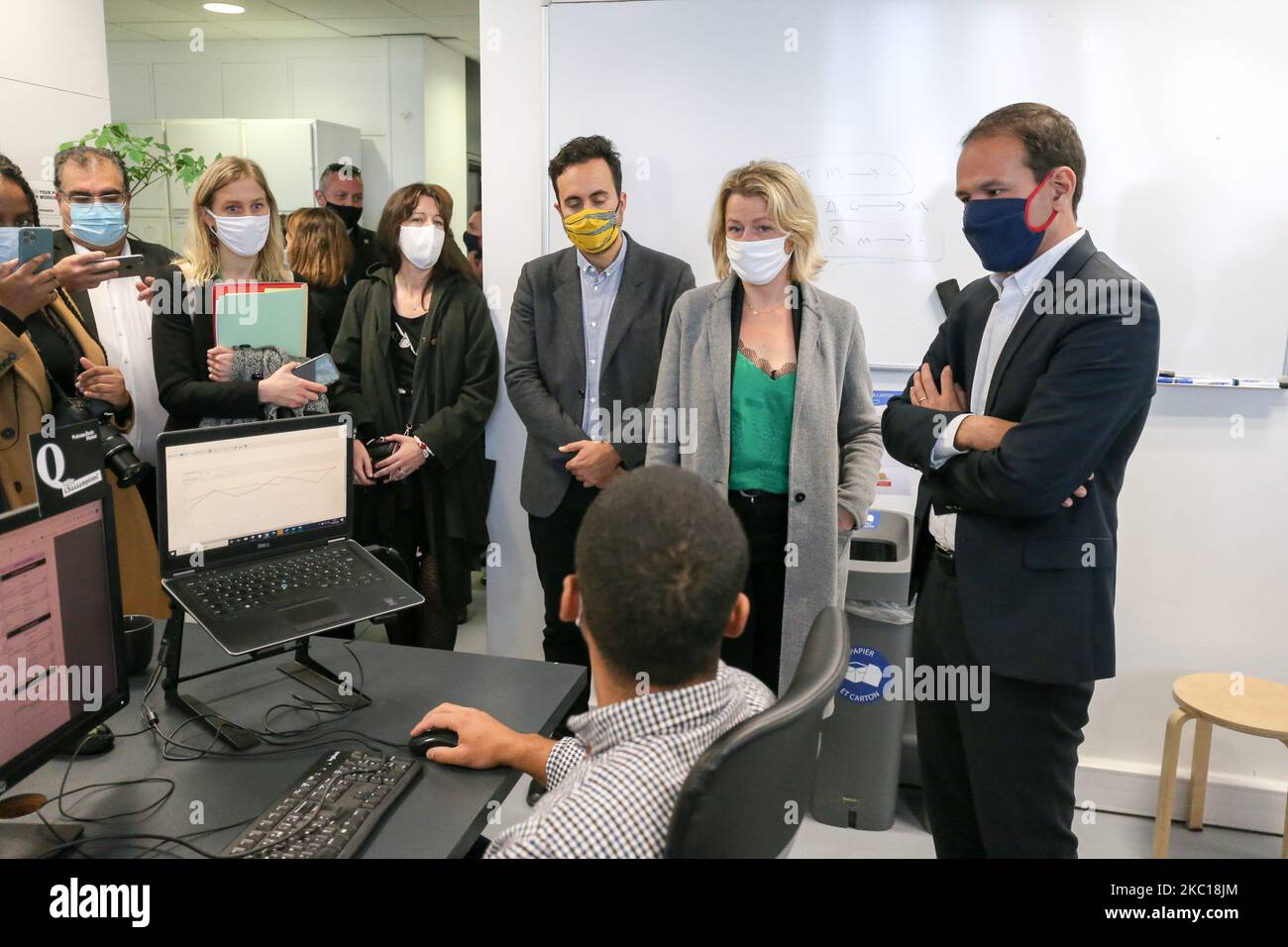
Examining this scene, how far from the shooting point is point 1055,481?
1.63m

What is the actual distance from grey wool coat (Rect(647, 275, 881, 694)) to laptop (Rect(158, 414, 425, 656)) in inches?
33.6

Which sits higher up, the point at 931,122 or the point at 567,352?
the point at 931,122

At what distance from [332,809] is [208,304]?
74.2 inches

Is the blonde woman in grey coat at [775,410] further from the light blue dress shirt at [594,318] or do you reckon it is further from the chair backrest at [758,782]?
the chair backrest at [758,782]

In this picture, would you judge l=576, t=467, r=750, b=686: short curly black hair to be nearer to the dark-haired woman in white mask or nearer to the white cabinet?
the dark-haired woman in white mask

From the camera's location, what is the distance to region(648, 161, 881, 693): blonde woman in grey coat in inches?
90.5

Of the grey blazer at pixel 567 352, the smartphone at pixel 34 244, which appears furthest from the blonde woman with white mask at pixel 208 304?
the grey blazer at pixel 567 352

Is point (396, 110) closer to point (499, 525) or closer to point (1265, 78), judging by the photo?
point (499, 525)

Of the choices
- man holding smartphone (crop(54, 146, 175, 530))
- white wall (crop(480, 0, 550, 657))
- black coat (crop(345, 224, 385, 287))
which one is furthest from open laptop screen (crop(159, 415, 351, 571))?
black coat (crop(345, 224, 385, 287))

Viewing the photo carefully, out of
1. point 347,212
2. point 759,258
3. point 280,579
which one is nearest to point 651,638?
point 280,579

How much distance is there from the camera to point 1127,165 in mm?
2678

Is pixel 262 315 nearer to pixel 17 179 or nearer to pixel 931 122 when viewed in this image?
pixel 17 179

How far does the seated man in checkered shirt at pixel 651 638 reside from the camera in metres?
0.97
